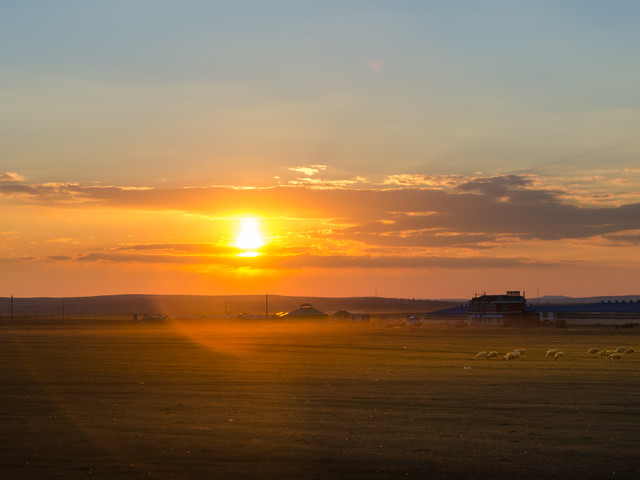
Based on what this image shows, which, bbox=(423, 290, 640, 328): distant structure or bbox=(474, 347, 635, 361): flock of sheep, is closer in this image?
bbox=(474, 347, 635, 361): flock of sheep

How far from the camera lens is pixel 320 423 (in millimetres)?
25609

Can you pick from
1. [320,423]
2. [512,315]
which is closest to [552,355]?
[320,423]

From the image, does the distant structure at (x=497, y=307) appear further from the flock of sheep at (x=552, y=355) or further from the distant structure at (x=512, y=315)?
the flock of sheep at (x=552, y=355)

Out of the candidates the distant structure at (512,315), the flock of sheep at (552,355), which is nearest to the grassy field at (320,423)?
the flock of sheep at (552,355)

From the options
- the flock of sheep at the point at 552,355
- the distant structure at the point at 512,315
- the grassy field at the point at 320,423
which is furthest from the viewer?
the distant structure at the point at 512,315

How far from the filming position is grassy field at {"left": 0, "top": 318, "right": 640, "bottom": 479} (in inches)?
738

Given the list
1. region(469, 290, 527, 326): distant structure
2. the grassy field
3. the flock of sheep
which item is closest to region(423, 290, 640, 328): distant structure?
region(469, 290, 527, 326): distant structure

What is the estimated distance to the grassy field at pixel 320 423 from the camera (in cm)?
1873

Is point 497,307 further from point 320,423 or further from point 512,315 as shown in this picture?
point 320,423

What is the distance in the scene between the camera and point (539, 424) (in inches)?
995

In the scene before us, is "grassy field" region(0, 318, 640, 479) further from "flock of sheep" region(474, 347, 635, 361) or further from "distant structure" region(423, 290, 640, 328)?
"distant structure" region(423, 290, 640, 328)

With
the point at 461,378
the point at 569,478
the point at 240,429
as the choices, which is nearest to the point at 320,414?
the point at 240,429

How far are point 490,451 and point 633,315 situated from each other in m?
183

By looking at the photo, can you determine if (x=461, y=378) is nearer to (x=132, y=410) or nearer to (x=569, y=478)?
(x=132, y=410)
